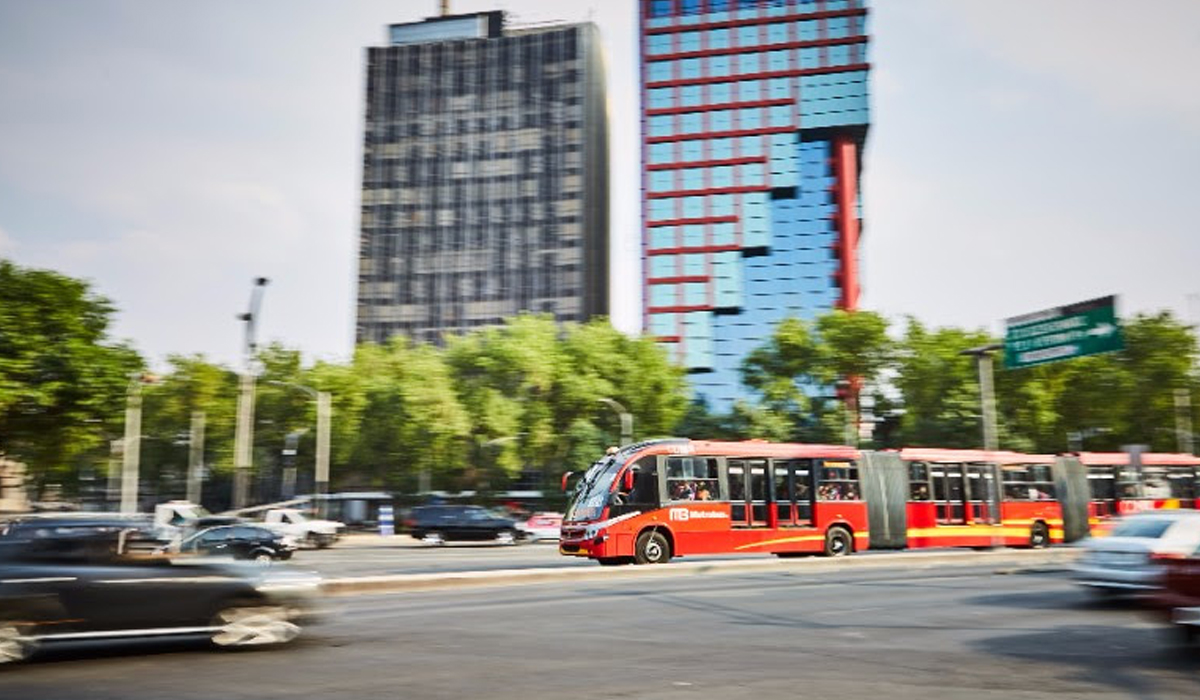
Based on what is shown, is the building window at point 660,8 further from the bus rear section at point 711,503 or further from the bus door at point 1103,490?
the bus rear section at point 711,503

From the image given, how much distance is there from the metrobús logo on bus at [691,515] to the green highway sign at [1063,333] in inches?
468

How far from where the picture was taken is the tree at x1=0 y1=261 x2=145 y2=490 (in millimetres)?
37469

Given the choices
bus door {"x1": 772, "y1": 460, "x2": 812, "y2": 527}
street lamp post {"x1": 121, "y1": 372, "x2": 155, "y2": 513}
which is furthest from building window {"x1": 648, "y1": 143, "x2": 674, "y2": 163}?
bus door {"x1": 772, "y1": 460, "x2": 812, "y2": 527}

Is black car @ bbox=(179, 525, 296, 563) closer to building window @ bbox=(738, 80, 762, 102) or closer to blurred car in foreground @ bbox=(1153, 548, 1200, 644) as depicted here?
blurred car in foreground @ bbox=(1153, 548, 1200, 644)

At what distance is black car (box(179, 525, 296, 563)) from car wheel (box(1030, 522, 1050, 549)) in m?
23.5

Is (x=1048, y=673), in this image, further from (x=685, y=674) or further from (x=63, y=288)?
(x=63, y=288)

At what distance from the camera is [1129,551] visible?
1445 cm

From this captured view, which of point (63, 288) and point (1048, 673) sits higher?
point (63, 288)

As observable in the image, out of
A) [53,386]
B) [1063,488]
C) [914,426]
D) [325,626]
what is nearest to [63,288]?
[53,386]

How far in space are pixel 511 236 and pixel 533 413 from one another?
5889 cm

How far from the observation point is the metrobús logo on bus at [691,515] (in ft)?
79.3

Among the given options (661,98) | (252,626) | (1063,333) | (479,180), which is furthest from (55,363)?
(479,180)

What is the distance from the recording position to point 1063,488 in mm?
33406

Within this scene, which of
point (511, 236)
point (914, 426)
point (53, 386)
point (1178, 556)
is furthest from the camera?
point (511, 236)
